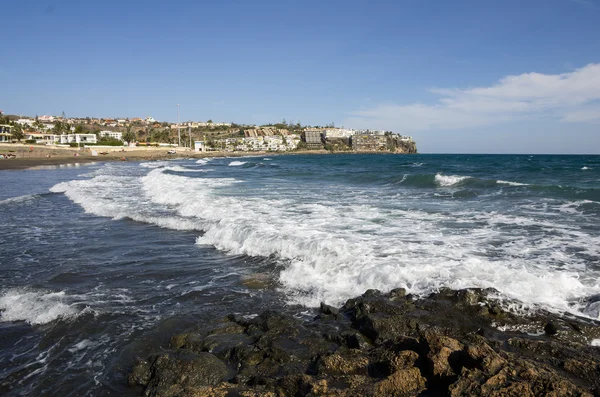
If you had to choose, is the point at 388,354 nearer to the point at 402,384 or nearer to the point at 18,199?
the point at 402,384

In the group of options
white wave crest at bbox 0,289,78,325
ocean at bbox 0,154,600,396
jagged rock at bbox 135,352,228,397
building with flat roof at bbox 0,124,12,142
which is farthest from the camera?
building with flat roof at bbox 0,124,12,142

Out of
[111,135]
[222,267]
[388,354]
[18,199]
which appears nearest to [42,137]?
[111,135]

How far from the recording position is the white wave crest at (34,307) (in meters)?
5.80

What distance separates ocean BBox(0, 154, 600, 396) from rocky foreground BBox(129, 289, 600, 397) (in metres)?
0.47

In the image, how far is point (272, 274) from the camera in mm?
7852

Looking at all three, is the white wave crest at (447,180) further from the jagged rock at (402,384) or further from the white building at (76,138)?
the white building at (76,138)

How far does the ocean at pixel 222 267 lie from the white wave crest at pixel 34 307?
0.09ft

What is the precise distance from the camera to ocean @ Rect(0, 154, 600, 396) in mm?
5125

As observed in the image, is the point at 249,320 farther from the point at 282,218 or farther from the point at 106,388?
the point at 282,218

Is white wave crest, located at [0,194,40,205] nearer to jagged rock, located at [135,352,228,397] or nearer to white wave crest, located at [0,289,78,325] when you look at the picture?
white wave crest, located at [0,289,78,325]

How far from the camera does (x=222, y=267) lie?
27.5 feet

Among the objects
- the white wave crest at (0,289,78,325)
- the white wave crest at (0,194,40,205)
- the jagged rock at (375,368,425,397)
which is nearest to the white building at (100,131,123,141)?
the white wave crest at (0,194,40,205)

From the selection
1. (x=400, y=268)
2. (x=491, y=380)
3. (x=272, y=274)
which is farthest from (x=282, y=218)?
(x=491, y=380)

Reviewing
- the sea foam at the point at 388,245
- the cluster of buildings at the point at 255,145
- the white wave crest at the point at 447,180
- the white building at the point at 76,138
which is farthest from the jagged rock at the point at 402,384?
the cluster of buildings at the point at 255,145
